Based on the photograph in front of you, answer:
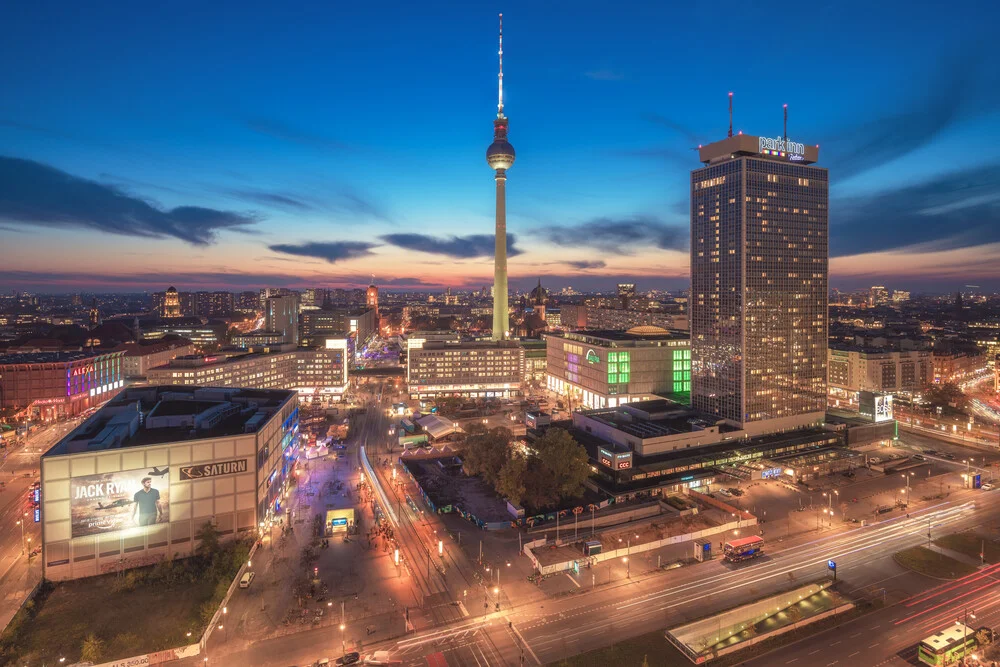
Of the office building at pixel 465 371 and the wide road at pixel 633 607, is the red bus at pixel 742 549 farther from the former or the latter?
the office building at pixel 465 371

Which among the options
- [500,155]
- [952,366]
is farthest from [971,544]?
[500,155]

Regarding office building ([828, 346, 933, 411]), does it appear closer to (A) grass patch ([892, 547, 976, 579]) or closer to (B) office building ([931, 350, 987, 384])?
(B) office building ([931, 350, 987, 384])

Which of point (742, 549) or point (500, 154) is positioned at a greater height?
point (500, 154)

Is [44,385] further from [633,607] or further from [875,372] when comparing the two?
[875,372]

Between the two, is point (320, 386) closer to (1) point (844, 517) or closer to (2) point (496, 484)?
(2) point (496, 484)

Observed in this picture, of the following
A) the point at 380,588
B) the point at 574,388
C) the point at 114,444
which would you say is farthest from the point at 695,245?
the point at 114,444
